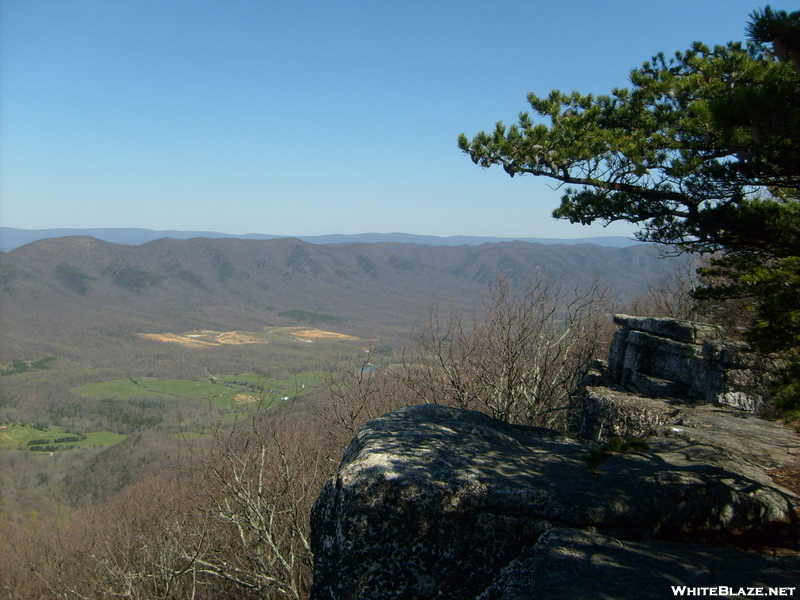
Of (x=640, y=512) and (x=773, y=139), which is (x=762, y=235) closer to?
(x=773, y=139)

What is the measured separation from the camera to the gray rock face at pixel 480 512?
4.49 meters

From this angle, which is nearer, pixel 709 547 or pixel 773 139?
pixel 709 547

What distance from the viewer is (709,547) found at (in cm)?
438

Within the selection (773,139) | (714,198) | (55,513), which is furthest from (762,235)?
(55,513)

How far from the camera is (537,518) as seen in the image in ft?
15.1

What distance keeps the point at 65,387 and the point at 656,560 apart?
93.2 m

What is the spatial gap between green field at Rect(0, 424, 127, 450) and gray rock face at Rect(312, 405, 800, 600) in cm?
5827

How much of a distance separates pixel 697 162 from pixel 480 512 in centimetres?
467

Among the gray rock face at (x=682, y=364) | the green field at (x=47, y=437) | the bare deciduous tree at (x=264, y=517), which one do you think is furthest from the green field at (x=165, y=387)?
the gray rock face at (x=682, y=364)

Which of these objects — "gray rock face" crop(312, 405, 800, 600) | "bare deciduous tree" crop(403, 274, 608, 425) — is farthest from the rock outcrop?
"bare deciduous tree" crop(403, 274, 608, 425)

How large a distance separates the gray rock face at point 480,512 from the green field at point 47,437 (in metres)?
58.3

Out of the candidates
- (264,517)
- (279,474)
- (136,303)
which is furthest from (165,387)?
(136,303)

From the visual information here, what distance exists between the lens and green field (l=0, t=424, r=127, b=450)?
54.5m

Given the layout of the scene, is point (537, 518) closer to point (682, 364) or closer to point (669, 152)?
point (669, 152)
